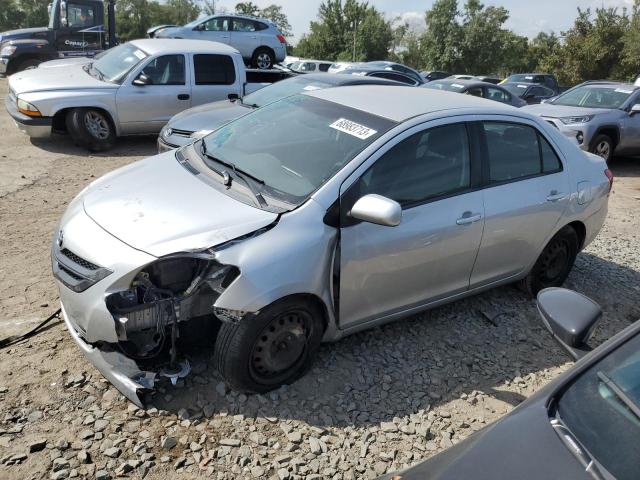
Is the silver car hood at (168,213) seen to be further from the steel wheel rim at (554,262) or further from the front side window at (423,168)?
the steel wheel rim at (554,262)

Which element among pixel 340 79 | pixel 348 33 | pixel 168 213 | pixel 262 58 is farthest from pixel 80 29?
pixel 348 33

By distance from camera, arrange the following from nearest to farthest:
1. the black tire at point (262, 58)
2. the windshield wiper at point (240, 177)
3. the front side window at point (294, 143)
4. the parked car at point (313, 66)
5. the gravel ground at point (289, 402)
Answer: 1. the gravel ground at point (289, 402)
2. the windshield wiper at point (240, 177)
3. the front side window at point (294, 143)
4. the black tire at point (262, 58)
5. the parked car at point (313, 66)

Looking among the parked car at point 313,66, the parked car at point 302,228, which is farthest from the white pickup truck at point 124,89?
the parked car at point 313,66

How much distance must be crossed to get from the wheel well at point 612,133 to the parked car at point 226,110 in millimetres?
4606

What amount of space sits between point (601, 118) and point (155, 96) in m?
8.00

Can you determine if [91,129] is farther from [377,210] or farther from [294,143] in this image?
[377,210]

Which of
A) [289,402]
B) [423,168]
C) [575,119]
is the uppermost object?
[423,168]

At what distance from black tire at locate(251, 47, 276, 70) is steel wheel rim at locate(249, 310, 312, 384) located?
572 inches

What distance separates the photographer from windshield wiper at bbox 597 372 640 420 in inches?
68.0

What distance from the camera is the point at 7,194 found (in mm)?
6453

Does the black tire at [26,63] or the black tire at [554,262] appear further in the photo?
the black tire at [26,63]

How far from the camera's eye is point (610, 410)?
1.76 m

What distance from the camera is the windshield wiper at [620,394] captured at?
173 centimetres

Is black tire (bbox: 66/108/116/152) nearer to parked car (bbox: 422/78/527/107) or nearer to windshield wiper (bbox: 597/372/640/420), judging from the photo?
parked car (bbox: 422/78/527/107)
